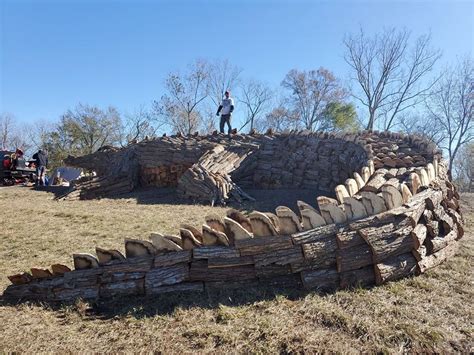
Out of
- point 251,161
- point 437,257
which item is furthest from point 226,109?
point 437,257

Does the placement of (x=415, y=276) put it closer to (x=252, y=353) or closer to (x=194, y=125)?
(x=252, y=353)

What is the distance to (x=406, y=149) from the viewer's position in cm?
679

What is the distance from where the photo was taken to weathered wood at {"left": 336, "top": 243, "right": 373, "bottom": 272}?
266 cm

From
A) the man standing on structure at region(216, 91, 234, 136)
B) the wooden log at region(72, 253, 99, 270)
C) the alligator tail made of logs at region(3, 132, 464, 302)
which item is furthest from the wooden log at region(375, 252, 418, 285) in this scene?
the man standing on structure at region(216, 91, 234, 136)

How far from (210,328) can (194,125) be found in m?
33.2

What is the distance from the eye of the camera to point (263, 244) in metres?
2.60

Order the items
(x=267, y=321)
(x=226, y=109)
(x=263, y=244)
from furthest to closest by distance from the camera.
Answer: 1. (x=226, y=109)
2. (x=263, y=244)
3. (x=267, y=321)

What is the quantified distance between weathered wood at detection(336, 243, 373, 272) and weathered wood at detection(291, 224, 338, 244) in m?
0.19

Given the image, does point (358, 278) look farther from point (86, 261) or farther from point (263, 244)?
point (86, 261)

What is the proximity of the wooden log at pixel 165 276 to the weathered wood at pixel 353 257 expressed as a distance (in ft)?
4.47

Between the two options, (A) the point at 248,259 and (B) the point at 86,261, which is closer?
(A) the point at 248,259

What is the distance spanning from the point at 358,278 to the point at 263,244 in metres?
0.94

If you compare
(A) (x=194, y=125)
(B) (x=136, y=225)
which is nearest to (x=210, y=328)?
(B) (x=136, y=225)

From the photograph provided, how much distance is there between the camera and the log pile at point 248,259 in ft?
8.63
